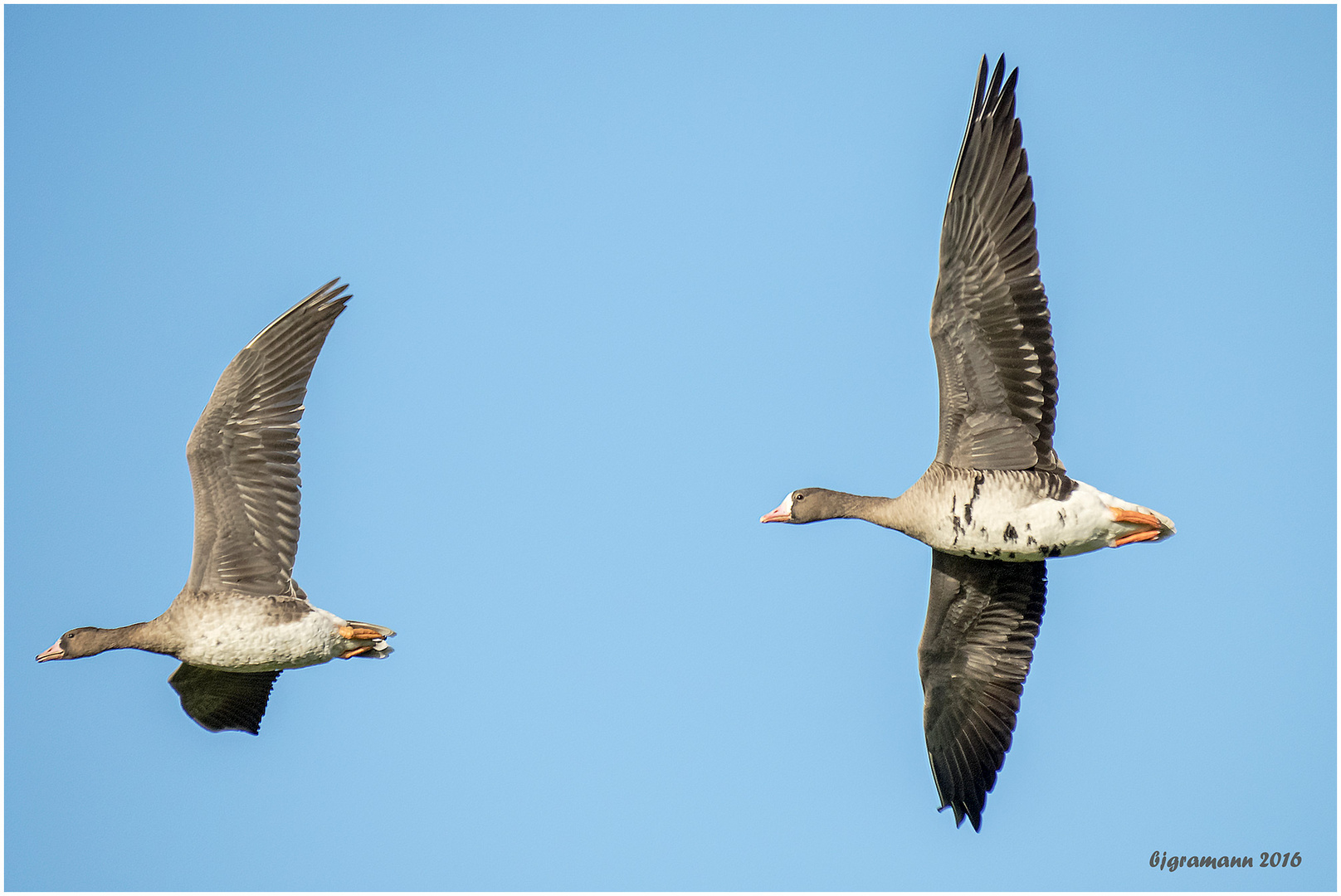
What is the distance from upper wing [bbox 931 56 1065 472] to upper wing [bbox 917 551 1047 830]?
1955 mm

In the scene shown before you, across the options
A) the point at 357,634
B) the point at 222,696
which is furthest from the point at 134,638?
the point at 357,634

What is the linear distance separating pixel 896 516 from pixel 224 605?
6.66m

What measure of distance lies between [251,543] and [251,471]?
72 cm

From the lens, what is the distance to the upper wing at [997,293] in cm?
1338

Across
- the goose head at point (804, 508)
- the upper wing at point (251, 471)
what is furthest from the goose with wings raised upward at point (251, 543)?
the goose head at point (804, 508)

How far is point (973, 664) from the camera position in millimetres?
15773

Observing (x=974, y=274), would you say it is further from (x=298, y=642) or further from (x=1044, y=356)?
(x=298, y=642)

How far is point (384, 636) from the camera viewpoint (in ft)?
47.9

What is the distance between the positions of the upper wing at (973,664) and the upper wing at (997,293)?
6.41 ft

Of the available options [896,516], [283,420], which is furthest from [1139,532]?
[283,420]

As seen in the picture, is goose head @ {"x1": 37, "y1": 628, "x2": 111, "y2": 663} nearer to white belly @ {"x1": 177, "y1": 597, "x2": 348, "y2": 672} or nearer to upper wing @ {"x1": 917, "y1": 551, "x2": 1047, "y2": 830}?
white belly @ {"x1": 177, "y1": 597, "x2": 348, "y2": 672}

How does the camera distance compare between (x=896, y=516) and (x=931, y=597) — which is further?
(x=931, y=597)

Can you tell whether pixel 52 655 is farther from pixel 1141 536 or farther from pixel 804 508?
pixel 1141 536

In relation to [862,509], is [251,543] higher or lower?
lower
